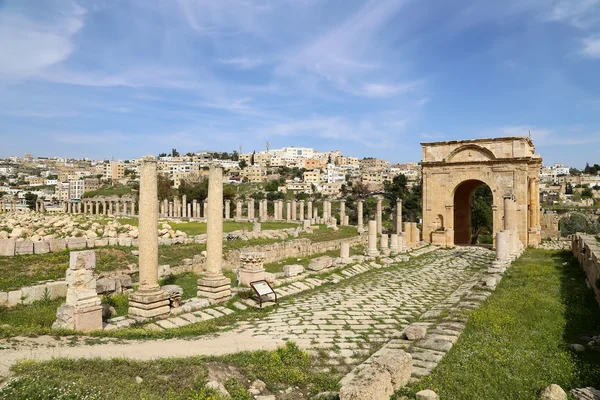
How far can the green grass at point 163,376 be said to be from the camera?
15.6ft

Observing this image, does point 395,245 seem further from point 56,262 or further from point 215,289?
point 56,262

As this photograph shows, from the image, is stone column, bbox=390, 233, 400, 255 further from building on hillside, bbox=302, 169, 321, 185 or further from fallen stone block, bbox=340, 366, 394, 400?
building on hillside, bbox=302, 169, 321, 185

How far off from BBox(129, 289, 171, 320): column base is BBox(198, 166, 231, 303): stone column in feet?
4.93

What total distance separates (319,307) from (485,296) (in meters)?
4.45

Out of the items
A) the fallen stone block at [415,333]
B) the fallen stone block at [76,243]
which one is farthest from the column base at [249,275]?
the fallen stone block at [76,243]

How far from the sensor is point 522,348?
708 centimetres

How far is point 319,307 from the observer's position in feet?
36.2

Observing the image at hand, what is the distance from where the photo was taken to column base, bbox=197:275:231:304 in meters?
11.5

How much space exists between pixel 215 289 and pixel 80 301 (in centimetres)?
364

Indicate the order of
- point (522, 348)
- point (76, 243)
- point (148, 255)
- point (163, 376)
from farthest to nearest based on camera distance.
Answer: point (76, 243)
point (148, 255)
point (522, 348)
point (163, 376)

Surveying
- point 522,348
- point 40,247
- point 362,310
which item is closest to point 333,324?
point 362,310

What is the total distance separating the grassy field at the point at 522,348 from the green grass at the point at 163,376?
1848 mm

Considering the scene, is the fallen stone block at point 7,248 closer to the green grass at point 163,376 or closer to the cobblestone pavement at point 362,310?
the cobblestone pavement at point 362,310

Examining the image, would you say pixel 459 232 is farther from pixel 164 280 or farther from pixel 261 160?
pixel 261 160
